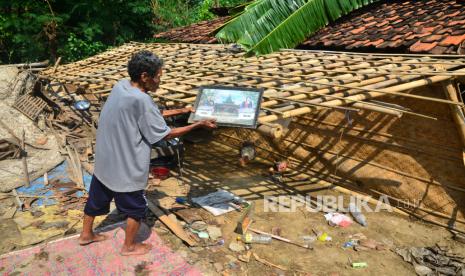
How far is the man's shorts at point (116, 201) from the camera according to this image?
341 cm

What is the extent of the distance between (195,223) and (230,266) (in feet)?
3.28

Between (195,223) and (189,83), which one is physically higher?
(189,83)

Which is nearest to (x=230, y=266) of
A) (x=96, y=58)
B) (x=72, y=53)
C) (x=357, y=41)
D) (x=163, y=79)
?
(x=163, y=79)

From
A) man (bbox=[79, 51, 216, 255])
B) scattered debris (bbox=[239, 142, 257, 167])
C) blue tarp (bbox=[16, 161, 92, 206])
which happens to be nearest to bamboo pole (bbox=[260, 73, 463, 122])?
man (bbox=[79, 51, 216, 255])

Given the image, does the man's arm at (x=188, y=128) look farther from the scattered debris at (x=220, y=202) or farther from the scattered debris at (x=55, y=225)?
the scattered debris at (x=55, y=225)

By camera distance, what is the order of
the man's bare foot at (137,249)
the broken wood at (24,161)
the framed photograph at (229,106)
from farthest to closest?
the broken wood at (24,161)
the man's bare foot at (137,249)
the framed photograph at (229,106)

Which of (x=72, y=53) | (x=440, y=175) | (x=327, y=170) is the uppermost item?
(x=72, y=53)

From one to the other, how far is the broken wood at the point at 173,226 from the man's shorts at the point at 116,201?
3.36 ft

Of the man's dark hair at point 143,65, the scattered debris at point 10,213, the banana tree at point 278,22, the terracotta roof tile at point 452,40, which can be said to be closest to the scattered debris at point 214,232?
the man's dark hair at point 143,65

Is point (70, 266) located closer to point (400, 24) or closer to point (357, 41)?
point (357, 41)

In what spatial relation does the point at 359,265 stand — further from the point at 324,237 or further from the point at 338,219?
the point at 338,219

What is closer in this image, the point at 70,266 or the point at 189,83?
the point at 70,266

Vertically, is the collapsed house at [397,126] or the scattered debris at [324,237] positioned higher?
the collapsed house at [397,126]

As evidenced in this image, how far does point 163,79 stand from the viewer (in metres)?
5.57
